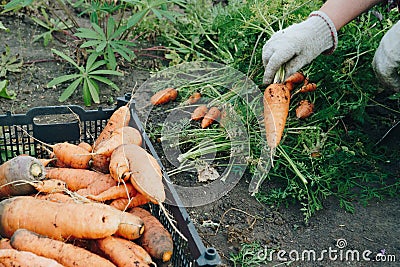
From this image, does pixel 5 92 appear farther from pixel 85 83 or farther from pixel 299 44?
pixel 299 44

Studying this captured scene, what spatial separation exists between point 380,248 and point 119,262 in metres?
0.98

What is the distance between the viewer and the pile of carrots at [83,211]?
1.39 meters

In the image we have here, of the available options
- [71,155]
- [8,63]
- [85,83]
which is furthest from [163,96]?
[8,63]

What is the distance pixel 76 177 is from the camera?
5.48 ft

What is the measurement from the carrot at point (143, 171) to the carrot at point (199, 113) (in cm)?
67

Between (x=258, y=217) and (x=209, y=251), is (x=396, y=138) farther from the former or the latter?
(x=209, y=251)

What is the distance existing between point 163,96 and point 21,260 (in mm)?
1315

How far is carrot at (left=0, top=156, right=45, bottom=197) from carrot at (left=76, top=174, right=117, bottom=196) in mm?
145

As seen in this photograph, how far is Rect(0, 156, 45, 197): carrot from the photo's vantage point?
155cm

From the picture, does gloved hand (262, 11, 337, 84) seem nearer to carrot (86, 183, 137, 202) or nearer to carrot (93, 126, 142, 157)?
carrot (93, 126, 142, 157)

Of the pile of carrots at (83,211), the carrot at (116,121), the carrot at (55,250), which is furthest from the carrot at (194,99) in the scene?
the carrot at (55,250)

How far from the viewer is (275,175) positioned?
2.03 m

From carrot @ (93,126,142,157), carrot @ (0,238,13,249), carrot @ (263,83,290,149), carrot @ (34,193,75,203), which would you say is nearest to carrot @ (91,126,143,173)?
carrot @ (93,126,142,157)

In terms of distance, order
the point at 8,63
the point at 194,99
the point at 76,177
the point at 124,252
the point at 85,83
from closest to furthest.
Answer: the point at 124,252 < the point at 76,177 < the point at 194,99 < the point at 85,83 < the point at 8,63
